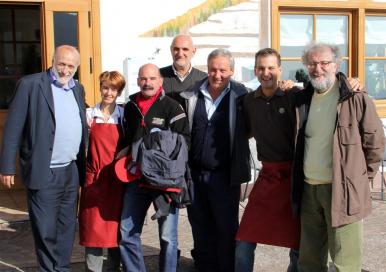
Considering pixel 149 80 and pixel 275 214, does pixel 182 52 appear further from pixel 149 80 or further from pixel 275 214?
pixel 275 214

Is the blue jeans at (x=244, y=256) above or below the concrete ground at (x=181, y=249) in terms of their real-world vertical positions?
above

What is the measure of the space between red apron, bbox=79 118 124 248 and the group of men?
0.09m

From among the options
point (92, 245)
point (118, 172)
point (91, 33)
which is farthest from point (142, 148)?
Result: point (91, 33)

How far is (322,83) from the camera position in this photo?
323cm

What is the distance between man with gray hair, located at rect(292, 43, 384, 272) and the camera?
3.15 m

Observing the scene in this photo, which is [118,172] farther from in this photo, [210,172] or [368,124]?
[368,124]

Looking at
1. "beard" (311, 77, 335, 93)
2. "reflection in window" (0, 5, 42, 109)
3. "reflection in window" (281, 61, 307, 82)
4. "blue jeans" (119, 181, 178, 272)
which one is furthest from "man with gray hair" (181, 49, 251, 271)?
"reflection in window" (0, 5, 42, 109)

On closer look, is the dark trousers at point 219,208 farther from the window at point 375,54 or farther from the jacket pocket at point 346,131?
the window at point 375,54

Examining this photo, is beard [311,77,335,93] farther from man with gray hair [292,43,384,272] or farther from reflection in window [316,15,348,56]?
reflection in window [316,15,348,56]

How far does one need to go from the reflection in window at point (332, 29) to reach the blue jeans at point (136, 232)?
4320mm

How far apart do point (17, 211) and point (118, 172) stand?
296 cm

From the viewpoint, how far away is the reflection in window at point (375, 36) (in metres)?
7.46

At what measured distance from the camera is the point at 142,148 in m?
3.67

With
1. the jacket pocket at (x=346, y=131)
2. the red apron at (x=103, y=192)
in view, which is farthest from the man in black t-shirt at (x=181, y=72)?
the jacket pocket at (x=346, y=131)
